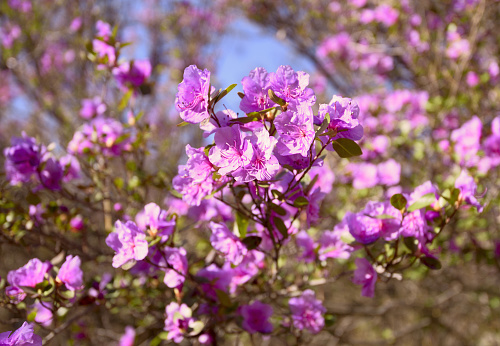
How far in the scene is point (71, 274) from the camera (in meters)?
1.39

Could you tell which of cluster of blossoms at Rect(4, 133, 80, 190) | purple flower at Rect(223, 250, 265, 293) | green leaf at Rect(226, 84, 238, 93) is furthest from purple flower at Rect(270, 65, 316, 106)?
cluster of blossoms at Rect(4, 133, 80, 190)

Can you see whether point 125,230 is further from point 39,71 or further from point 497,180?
point 39,71

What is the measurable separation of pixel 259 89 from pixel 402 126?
1.70 m

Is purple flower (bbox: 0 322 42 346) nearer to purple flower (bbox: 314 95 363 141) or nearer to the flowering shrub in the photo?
the flowering shrub

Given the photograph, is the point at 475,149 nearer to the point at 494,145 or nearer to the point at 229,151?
the point at 494,145

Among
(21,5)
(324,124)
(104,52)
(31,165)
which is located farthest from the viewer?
(21,5)

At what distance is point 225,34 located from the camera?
5.69 m

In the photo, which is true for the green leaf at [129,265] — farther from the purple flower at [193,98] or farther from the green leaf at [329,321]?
the green leaf at [329,321]

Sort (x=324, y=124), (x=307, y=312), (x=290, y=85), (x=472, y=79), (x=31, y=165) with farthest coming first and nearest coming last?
(x=472, y=79) → (x=31, y=165) → (x=307, y=312) → (x=290, y=85) → (x=324, y=124)

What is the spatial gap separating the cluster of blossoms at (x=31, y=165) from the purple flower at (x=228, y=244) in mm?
784

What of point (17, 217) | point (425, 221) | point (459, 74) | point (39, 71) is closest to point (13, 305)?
point (17, 217)

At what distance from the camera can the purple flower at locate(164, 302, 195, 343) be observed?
1.39 meters

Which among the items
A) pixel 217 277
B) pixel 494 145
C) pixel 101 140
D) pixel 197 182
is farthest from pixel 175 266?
pixel 494 145

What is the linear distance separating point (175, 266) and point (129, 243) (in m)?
0.19
